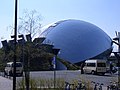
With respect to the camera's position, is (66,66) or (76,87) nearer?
(76,87)

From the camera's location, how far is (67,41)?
79.1m

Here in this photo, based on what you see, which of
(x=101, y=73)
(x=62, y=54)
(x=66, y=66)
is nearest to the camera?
(x=101, y=73)

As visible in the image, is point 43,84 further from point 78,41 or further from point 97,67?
point 78,41

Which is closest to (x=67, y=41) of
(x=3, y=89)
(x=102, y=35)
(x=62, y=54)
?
(x=62, y=54)

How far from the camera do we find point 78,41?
79938mm

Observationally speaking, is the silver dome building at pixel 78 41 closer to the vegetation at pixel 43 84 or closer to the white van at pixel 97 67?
the white van at pixel 97 67

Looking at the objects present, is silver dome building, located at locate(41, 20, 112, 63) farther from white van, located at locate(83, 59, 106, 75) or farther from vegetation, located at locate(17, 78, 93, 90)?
vegetation, located at locate(17, 78, 93, 90)

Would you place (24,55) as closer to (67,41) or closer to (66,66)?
(66,66)

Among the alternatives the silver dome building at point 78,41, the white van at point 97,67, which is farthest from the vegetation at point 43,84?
the silver dome building at point 78,41

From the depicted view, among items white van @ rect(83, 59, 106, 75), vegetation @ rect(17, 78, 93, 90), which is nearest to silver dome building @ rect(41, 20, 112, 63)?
white van @ rect(83, 59, 106, 75)

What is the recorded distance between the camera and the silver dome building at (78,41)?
257ft

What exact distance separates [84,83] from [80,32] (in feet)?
213

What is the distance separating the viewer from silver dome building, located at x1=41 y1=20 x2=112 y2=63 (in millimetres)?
78188

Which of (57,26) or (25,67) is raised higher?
(57,26)
